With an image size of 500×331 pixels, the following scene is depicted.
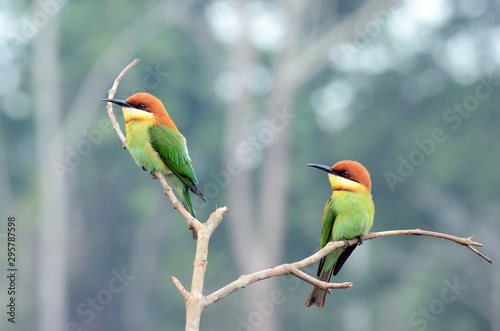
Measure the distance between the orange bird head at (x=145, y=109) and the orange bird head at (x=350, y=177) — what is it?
2.18 ft

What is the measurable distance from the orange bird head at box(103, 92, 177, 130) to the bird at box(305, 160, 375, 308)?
2.31ft

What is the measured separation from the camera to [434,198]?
1599cm

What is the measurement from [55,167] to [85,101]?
64.1 inches

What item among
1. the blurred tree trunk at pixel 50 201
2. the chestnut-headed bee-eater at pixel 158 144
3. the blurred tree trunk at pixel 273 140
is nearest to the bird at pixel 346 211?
the chestnut-headed bee-eater at pixel 158 144

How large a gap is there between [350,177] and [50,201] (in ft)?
44.6

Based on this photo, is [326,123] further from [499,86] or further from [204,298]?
[204,298]

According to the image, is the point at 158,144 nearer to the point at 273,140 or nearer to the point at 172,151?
the point at 172,151

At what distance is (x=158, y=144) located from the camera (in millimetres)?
3277

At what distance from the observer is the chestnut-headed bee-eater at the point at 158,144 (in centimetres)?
323

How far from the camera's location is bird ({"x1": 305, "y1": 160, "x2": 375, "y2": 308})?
3131 millimetres

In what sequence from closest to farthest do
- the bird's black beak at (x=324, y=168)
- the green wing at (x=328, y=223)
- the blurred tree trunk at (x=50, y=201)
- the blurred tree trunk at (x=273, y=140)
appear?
the bird's black beak at (x=324, y=168)
the green wing at (x=328, y=223)
the blurred tree trunk at (x=273, y=140)
the blurred tree trunk at (x=50, y=201)

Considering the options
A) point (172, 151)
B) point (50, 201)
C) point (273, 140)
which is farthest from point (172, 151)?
point (50, 201)

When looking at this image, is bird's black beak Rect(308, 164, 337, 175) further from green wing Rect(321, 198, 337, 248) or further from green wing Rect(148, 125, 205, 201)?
green wing Rect(148, 125, 205, 201)

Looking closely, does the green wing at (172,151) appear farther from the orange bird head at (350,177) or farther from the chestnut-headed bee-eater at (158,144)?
the orange bird head at (350,177)
